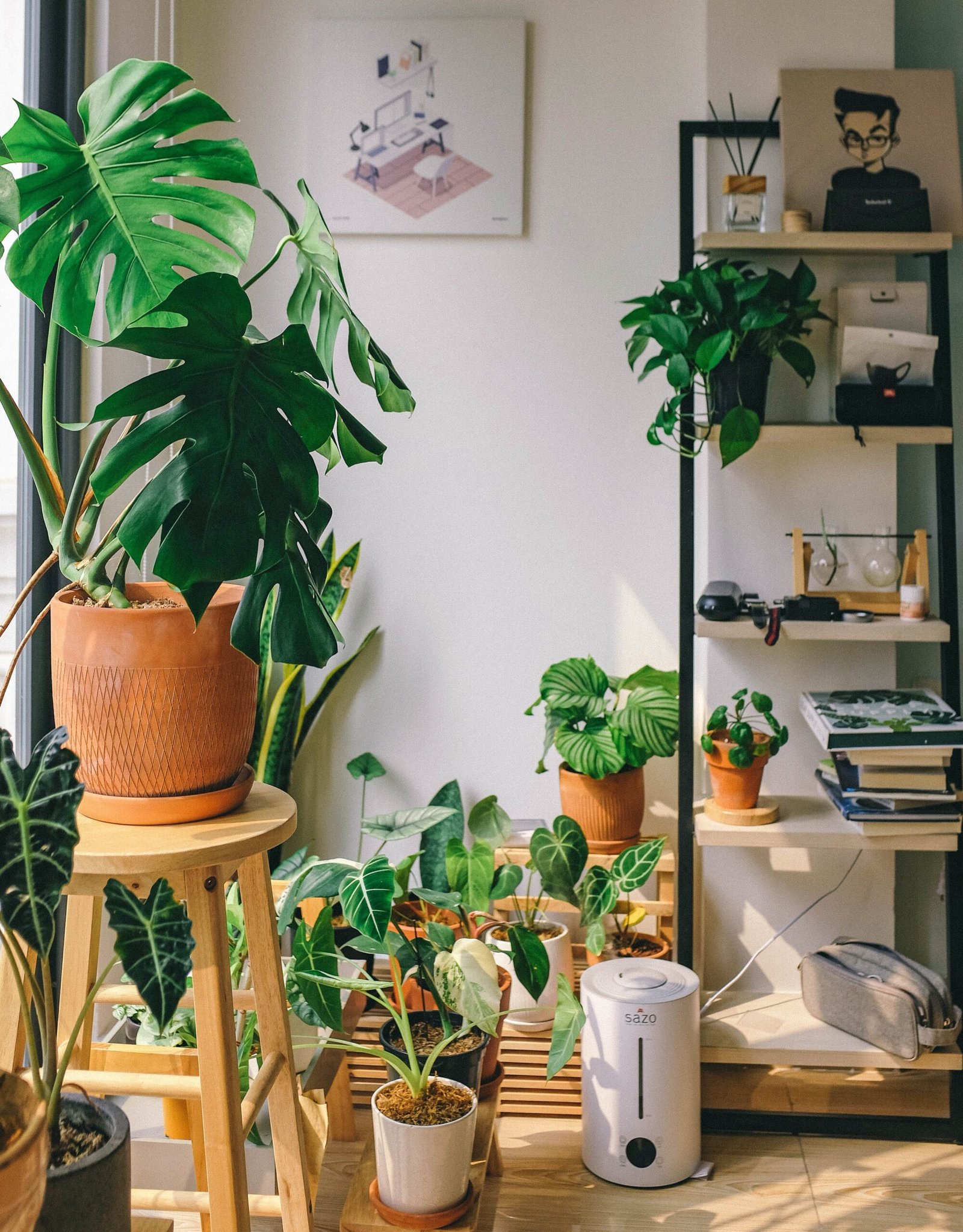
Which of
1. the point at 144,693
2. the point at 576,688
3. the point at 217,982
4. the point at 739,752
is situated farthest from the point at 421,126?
the point at 217,982

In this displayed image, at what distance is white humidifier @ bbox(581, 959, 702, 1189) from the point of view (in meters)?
2.01

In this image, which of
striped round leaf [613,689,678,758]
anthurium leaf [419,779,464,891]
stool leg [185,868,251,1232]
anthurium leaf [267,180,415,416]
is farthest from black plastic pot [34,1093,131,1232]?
striped round leaf [613,689,678,758]

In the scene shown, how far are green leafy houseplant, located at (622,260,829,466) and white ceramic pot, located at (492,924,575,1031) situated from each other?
3.35 feet

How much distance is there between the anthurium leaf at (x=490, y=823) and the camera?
2332 millimetres

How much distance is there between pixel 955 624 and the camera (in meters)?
2.24

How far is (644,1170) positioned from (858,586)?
127 cm

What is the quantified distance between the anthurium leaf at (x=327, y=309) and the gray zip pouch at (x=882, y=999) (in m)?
1.54

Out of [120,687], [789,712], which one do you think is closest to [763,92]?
[789,712]

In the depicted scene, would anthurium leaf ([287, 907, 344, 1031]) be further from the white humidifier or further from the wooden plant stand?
the white humidifier

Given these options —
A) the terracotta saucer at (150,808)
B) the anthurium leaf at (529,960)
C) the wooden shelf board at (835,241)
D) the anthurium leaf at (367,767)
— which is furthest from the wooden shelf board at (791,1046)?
the wooden shelf board at (835,241)

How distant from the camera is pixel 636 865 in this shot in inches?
84.1

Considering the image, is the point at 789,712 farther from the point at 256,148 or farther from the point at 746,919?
the point at 256,148

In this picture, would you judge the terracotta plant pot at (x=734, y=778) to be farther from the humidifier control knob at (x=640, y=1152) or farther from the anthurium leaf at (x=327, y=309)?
the anthurium leaf at (x=327, y=309)

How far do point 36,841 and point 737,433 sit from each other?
64.0 inches
